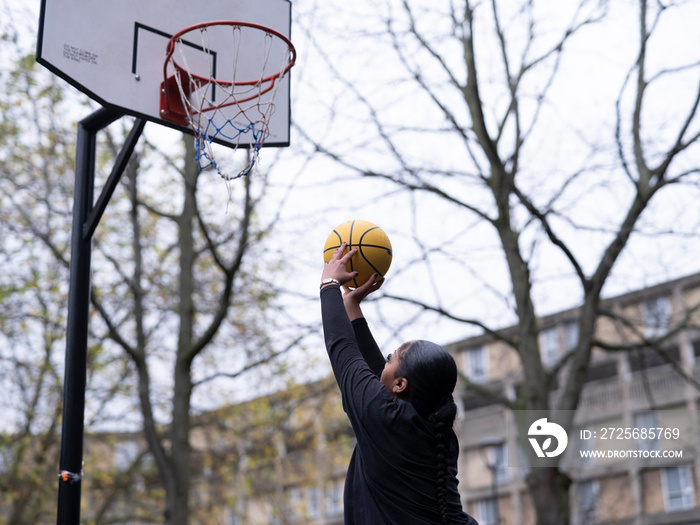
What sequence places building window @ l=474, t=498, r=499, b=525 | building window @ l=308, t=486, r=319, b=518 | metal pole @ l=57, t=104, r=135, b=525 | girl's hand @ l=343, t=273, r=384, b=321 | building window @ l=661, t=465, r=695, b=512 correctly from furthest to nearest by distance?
building window @ l=308, t=486, r=319, b=518, building window @ l=474, t=498, r=499, b=525, building window @ l=661, t=465, r=695, b=512, metal pole @ l=57, t=104, r=135, b=525, girl's hand @ l=343, t=273, r=384, b=321

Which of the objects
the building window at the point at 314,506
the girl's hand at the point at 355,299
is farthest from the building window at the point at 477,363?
the girl's hand at the point at 355,299

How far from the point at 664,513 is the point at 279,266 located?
23.0 meters

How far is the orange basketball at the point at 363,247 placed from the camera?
396 centimetres

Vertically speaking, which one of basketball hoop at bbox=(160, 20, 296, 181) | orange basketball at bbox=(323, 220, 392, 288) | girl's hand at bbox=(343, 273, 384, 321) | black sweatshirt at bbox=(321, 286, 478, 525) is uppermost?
basketball hoop at bbox=(160, 20, 296, 181)

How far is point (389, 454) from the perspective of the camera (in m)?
3.10

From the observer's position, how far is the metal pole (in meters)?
5.11

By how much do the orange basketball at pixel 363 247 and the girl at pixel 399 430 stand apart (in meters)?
0.63

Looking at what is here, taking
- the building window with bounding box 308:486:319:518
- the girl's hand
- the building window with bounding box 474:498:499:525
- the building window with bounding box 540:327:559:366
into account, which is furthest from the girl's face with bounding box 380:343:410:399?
the building window with bounding box 308:486:319:518

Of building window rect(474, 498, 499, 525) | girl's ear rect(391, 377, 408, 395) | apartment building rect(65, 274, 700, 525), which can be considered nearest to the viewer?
girl's ear rect(391, 377, 408, 395)

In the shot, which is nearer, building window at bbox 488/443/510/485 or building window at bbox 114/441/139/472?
building window at bbox 114/441/139/472

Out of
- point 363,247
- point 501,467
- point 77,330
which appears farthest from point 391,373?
point 501,467

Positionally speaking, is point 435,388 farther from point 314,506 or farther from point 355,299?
point 314,506

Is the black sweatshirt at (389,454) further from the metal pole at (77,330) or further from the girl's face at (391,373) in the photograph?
the metal pole at (77,330)

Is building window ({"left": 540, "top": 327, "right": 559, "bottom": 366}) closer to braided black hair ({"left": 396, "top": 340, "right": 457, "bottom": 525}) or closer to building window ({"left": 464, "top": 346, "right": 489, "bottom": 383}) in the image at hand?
building window ({"left": 464, "top": 346, "right": 489, "bottom": 383})
